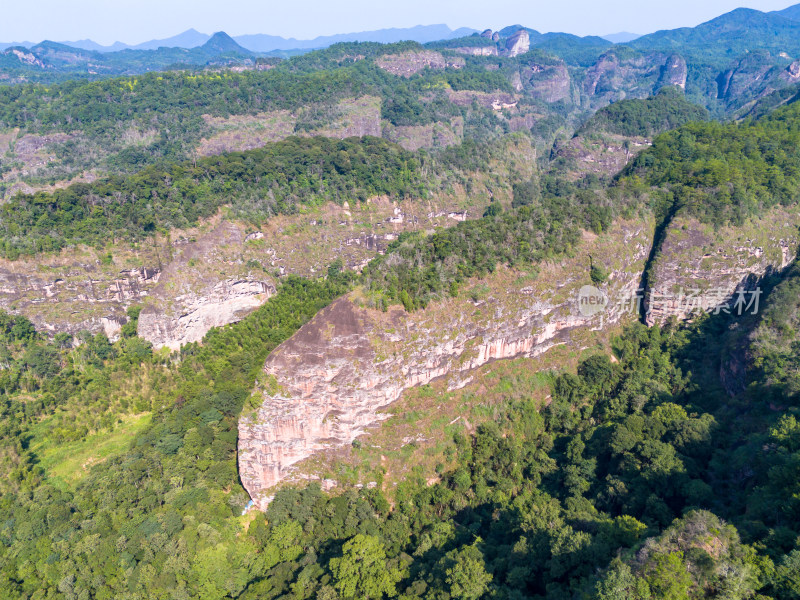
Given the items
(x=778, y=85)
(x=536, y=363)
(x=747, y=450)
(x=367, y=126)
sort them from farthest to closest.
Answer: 1. (x=778, y=85)
2. (x=367, y=126)
3. (x=536, y=363)
4. (x=747, y=450)

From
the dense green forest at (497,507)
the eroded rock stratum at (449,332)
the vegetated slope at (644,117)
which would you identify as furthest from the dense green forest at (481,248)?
the vegetated slope at (644,117)

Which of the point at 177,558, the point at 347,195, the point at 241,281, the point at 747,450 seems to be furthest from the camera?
the point at 347,195

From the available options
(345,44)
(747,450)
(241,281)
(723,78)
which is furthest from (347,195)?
(723,78)

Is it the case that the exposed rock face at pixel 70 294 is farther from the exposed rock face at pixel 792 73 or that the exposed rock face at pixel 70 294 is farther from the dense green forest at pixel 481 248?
the exposed rock face at pixel 792 73

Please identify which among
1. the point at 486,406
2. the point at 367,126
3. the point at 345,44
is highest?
the point at 345,44

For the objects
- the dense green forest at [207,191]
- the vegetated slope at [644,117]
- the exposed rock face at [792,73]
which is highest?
the exposed rock face at [792,73]

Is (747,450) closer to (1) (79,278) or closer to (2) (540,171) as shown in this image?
(1) (79,278)

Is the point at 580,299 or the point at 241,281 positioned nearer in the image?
the point at 580,299
